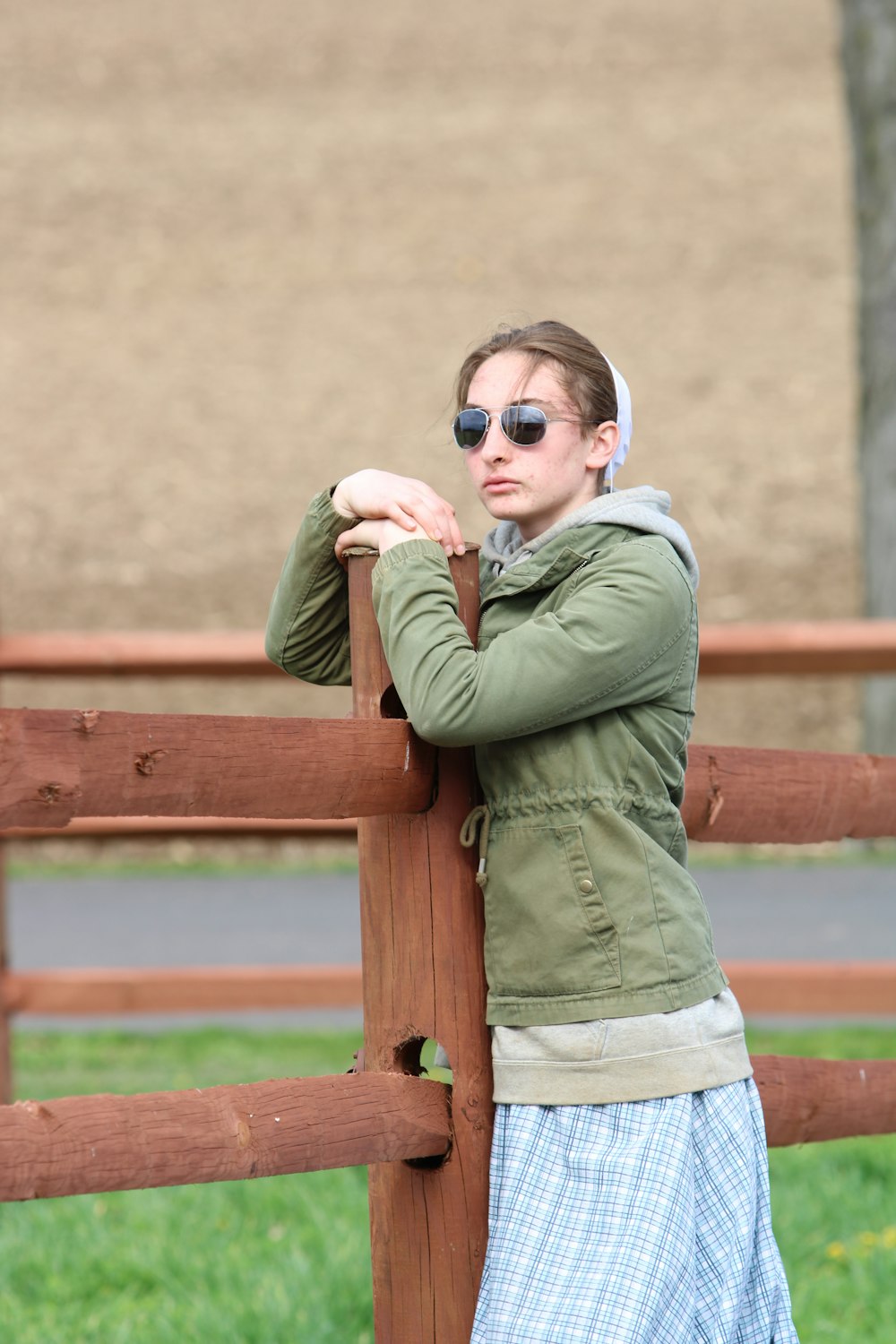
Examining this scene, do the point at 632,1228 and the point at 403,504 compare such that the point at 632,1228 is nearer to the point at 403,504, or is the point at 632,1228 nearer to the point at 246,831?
the point at 403,504

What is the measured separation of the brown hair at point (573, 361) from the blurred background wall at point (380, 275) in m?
8.67

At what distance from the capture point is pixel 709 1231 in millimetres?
2068

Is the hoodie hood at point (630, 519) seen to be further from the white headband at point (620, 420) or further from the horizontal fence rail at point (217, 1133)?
the horizontal fence rail at point (217, 1133)

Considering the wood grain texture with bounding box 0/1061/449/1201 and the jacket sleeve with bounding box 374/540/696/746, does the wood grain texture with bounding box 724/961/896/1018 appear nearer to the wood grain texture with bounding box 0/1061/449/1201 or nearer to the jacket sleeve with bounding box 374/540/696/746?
the wood grain texture with bounding box 0/1061/449/1201

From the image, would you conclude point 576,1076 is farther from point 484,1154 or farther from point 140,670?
point 140,670

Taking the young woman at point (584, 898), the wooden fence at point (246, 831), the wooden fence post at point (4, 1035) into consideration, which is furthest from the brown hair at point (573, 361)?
the wooden fence post at point (4, 1035)

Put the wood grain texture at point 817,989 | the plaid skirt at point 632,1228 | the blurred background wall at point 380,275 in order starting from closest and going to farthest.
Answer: the plaid skirt at point 632,1228 < the wood grain texture at point 817,989 < the blurred background wall at point 380,275

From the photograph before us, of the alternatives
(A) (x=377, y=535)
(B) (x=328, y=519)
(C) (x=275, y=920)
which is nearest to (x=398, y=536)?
(A) (x=377, y=535)

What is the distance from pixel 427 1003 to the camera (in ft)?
7.14

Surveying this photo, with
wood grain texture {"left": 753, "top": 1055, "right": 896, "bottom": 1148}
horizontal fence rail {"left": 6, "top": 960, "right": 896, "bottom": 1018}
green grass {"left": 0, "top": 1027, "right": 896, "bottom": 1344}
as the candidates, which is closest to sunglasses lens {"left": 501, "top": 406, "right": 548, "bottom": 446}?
wood grain texture {"left": 753, "top": 1055, "right": 896, "bottom": 1148}

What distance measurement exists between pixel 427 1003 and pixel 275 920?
569 cm

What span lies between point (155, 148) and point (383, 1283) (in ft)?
65.9

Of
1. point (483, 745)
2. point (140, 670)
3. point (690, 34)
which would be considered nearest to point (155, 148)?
point (690, 34)

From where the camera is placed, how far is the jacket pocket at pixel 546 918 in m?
2.01
